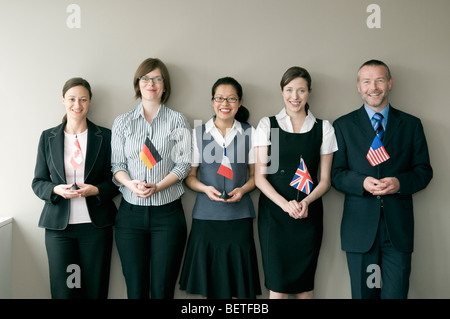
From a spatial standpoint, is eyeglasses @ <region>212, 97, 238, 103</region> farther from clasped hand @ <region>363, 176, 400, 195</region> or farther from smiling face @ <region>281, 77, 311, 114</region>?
clasped hand @ <region>363, 176, 400, 195</region>

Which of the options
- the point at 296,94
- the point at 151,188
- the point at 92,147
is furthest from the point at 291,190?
the point at 92,147

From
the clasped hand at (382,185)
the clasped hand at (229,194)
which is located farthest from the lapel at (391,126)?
the clasped hand at (229,194)

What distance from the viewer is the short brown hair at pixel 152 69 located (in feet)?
9.66

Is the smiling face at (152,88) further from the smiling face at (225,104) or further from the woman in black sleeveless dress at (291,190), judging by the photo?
the woman in black sleeveless dress at (291,190)

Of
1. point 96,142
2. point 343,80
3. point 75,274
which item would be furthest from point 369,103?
point 75,274

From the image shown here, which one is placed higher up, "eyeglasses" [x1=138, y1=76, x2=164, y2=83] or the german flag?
"eyeglasses" [x1=138, y1=76, x2=164, y2=83]

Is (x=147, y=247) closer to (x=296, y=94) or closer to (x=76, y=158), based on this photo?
(x=76, y=158)

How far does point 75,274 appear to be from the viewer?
110 inches

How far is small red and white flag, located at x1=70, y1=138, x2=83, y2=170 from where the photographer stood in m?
2.79

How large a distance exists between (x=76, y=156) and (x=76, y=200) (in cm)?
34

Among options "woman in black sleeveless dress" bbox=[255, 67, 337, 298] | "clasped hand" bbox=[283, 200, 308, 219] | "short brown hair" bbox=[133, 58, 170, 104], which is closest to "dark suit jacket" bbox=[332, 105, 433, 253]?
"woman in black sleeveless dress" bbox=[255, 67, 337, 298]

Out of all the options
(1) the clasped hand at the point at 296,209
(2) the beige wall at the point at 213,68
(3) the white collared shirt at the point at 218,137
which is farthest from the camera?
(2) the beige wall at the point at 213,68

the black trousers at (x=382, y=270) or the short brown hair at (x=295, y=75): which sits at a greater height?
the short brown hair at (x=295, y=75)
